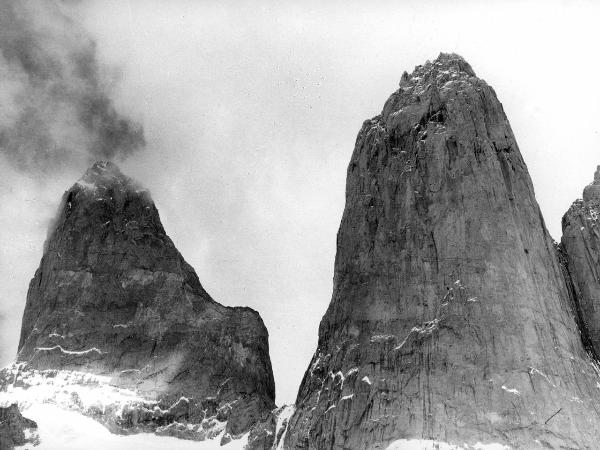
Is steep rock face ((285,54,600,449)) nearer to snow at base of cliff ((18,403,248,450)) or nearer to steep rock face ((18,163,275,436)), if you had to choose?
snow at base of cliff ((18,403,248,450))

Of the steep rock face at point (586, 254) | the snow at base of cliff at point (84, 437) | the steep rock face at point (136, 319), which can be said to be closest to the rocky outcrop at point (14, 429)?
the snow at base of cliff at point (84, 437)

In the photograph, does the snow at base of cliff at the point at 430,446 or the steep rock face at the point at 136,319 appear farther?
the steep rock face at the point at 136,319

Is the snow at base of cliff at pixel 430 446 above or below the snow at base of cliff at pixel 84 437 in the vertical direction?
below

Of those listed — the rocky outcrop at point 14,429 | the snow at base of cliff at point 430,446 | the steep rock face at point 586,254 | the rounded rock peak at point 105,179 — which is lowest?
the snow at base of cliff at point 430,446

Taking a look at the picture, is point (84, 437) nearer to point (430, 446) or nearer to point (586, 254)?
point (430, 446)

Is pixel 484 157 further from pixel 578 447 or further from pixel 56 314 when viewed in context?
pixel 56 314

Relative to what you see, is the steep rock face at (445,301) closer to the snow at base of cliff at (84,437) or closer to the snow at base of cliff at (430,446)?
the snow at base of cliff at (430,446)

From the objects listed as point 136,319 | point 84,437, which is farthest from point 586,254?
point 84,437

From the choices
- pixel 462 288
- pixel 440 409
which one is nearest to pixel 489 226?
pixel 462 288
